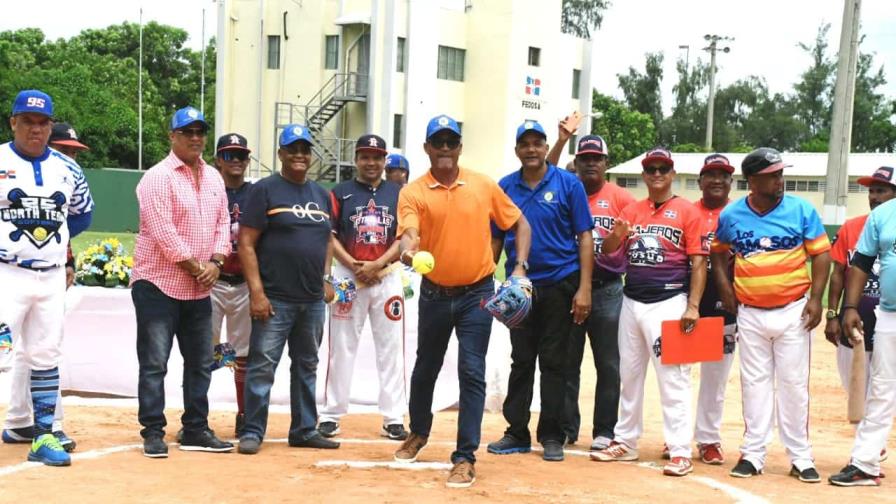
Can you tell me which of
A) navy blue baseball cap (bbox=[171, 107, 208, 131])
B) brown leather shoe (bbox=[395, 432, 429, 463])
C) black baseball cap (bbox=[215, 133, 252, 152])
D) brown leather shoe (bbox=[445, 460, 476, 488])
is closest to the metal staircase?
black baseball cap (bbox=[215, 133, 252, 152])

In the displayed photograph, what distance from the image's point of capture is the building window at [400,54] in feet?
136

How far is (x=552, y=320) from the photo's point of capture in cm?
755

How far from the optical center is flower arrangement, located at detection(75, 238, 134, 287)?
385 inches

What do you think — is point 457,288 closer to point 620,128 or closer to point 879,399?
point 879,399

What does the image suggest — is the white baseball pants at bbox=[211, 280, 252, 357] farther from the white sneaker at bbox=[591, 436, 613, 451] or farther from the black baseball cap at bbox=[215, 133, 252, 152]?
the white sneaker at bbox=[591, 436, 613, 451]

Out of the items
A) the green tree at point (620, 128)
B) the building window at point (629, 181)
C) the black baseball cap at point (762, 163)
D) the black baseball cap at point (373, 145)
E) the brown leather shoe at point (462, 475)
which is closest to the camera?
the brown leather shoe at point (462, 475)

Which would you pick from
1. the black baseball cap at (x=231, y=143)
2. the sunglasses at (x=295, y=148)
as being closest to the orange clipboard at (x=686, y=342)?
the sunglasses at (x=295, y=148)

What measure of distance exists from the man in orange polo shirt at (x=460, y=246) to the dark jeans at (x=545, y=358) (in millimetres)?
588

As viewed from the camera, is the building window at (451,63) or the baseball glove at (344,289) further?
the building window at (451,63)

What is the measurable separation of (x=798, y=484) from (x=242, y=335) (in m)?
4.11

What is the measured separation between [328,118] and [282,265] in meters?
35.8

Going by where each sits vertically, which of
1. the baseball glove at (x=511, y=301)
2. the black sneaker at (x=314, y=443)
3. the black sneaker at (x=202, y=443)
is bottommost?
the black sneaker at (x=314, y=443)

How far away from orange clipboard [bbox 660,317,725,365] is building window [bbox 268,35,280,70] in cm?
3820

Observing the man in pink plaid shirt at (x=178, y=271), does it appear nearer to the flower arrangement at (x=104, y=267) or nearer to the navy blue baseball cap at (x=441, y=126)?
the navy blue baseball cap at (x=441, y=126)
